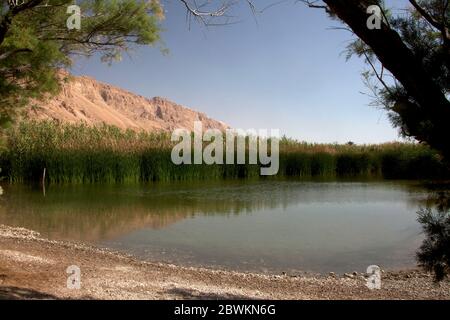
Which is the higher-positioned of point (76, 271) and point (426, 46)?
point (426, 46)

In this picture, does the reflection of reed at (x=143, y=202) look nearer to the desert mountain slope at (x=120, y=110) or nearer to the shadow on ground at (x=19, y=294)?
the shadow on ground at (x=19, y=294)

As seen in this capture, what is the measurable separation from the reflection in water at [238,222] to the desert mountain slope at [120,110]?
154 feet

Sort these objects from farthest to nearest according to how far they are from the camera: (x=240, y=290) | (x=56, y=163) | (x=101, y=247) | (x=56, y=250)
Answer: (x=56, y=163), (x=101, y=247), (x=56, y=250), (x=240, y=290)

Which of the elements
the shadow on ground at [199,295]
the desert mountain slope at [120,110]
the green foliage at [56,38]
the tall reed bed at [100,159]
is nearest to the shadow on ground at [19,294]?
the shadow on ground at [199,295]

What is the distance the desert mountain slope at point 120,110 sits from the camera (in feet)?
239

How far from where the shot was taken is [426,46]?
356cm

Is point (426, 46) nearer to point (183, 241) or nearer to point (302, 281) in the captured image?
point (302, 281)

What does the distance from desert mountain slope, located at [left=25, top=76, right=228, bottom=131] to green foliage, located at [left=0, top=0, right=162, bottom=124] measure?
54.8 metres

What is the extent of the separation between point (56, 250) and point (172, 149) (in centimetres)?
1391

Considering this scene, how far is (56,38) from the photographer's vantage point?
18.6 ft

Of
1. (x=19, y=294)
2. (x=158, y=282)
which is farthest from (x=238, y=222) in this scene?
(x=19, y=294)

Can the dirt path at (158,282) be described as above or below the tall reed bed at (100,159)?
below

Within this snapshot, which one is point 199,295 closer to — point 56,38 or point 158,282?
point 158,282
